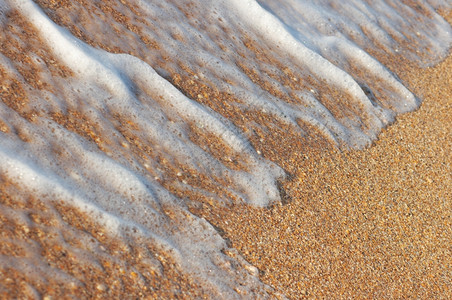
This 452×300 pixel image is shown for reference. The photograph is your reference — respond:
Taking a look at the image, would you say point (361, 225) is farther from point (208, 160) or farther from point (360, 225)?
point (208, 160)

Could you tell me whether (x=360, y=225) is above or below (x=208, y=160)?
above

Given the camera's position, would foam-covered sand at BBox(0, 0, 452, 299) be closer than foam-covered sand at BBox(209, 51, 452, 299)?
Yes

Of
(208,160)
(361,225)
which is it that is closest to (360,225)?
(361,225)

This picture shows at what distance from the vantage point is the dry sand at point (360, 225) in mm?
3686

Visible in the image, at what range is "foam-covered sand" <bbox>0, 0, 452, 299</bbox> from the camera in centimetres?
321

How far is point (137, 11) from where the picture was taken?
5.22 meters

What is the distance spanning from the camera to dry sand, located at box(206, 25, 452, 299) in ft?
12.1

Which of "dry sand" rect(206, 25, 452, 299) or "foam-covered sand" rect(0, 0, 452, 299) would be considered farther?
"dry sand" rect(206, 25, 452, 299)

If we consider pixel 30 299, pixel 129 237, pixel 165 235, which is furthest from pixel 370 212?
pixel 30 299

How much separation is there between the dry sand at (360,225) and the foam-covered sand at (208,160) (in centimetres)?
1

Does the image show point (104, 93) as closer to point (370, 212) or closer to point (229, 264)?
point (229, 264)

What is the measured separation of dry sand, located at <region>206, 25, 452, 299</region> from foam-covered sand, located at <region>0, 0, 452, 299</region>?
1cm

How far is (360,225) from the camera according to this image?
13.8 ft

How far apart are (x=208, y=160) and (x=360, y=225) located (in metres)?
1.45
